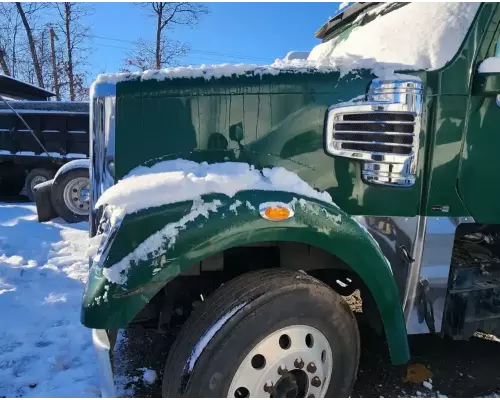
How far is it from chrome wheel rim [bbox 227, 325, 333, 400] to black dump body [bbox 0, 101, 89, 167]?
9117 millimetres

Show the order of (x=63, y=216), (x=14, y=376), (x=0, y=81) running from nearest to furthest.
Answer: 1. (x=14, y=376)
2. (x=63, y=216)
3. (x=0, y=81)

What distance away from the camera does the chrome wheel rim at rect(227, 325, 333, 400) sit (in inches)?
80.1

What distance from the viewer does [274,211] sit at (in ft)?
6.63

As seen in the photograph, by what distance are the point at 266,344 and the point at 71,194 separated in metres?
5.98

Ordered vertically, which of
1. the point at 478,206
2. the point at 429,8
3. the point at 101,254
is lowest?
the point at 101,254

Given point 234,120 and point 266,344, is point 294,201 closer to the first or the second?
point 234,120

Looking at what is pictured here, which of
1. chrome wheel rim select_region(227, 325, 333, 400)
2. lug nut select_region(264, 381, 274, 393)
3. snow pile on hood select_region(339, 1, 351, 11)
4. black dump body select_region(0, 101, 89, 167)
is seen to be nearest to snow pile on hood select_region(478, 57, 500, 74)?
snow pile on hood select_region(339, 1, 351, 11)

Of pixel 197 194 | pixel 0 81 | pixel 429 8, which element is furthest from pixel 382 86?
pixel 0 81

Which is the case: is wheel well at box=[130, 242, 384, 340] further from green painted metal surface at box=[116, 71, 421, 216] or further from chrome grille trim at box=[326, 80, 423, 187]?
chrome grille trim at box=[326, 80, 423, 187]

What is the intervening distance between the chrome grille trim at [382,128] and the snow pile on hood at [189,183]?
0.30 meters

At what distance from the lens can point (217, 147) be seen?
7.33ft

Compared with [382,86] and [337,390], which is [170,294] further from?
[382,86]

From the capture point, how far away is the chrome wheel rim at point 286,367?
2.04 m

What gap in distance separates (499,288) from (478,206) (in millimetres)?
620
